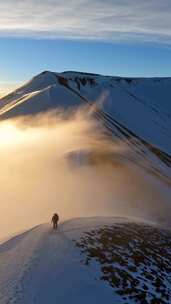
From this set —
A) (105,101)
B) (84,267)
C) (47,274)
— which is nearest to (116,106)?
(105,101)

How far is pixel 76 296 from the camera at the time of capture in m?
22.2

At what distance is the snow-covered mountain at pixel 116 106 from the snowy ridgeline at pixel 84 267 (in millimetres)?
34676

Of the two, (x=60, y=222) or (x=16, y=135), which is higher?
(x=16, y=135)

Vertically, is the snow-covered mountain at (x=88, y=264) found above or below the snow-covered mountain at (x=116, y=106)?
below

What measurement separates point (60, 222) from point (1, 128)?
190ft

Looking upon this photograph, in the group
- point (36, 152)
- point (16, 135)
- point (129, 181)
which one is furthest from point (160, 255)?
point (16, 135)

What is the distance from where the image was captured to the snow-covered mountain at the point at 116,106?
8731 cm

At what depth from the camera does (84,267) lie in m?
24.7

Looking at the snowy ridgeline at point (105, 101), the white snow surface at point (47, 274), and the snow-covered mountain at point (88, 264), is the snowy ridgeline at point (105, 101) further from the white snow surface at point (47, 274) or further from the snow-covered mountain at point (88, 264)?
the white snow surface at point (47, 274)

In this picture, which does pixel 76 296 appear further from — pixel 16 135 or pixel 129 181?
pixel 16 135

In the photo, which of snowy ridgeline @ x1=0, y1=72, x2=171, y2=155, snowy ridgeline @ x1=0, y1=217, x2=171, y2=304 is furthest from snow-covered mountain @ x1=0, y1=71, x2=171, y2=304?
snowy ridgeline @ x1=0, y1=72, x2=171, y2=155

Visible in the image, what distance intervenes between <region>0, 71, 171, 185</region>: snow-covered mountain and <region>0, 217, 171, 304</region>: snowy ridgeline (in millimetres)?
34676

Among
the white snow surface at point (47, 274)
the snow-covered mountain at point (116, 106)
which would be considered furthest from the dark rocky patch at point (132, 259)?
the snow-covered mountain at point (116, 106)

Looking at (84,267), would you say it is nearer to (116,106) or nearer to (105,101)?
(105,101)
